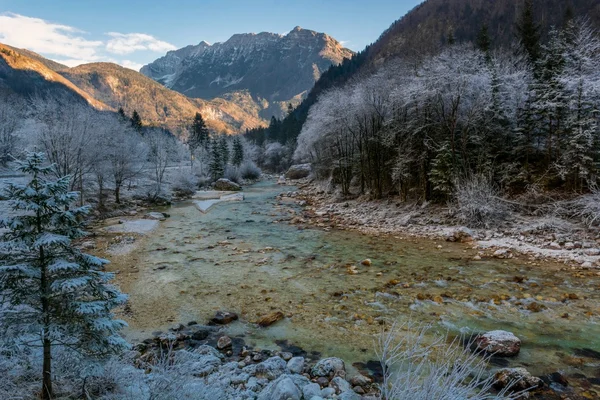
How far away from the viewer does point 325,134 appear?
30.3m

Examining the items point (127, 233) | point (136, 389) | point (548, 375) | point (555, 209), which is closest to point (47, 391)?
point (136, 389)

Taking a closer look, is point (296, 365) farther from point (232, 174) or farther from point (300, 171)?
point (300, 171)

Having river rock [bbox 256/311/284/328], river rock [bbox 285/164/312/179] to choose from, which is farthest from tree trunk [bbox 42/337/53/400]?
river rock [bbox 285/164/312/179]

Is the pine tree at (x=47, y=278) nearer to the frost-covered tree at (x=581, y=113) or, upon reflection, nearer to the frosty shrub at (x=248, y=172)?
the frost-covered tree at (x=581, y=113)

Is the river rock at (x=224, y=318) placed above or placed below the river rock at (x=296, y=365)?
below

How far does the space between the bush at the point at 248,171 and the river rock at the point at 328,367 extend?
5226 cm

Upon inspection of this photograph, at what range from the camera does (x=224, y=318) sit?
26.6 ft

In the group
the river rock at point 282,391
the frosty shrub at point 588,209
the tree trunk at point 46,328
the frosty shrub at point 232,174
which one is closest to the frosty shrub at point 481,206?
the frosty shrub at point 588,209

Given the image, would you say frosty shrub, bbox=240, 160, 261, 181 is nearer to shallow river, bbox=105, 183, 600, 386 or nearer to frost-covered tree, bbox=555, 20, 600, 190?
shallow river, bbox=105, 183, 600, 386

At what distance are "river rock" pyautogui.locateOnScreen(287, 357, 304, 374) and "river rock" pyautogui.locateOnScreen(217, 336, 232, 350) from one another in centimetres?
165

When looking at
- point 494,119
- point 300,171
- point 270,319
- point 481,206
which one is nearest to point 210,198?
point 300,171

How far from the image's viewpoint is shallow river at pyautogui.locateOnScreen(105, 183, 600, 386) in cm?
706

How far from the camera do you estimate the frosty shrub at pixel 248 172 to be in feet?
189

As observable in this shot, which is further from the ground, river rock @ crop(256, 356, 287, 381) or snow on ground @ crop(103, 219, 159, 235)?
river rock @ crop(256, 356, 287, 381)
